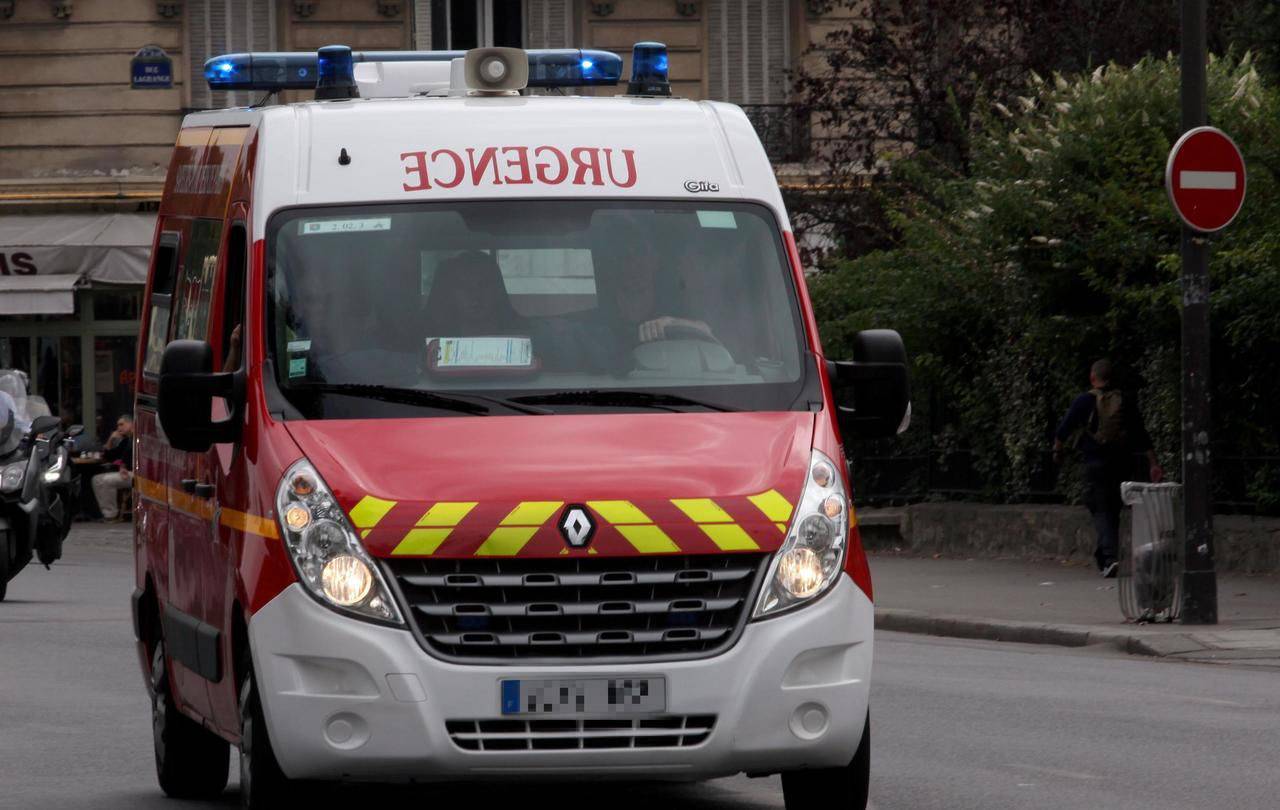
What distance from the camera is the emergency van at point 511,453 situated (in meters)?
6.96

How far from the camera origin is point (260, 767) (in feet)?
24.0

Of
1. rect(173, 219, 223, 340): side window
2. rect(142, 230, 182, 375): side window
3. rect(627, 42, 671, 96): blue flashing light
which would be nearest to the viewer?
rect(173, 219, 223, 340): side window

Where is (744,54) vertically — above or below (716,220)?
above

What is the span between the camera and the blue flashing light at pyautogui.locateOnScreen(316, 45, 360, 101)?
8.96m

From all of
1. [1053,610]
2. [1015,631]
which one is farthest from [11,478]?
[1053,610]

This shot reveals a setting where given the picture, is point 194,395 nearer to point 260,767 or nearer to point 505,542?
point 260,767

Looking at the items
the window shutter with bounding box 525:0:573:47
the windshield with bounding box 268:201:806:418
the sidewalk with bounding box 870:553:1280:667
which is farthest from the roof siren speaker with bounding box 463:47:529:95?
the window shutter with bounding box 525:0:573:47

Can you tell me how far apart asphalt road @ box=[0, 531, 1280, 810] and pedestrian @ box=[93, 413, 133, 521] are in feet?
56.4

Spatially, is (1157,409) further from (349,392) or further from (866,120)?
(349,392)

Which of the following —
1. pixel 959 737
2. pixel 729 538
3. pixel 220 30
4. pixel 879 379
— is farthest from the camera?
pixel 220 30

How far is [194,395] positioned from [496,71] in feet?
5.75

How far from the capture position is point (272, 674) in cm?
707

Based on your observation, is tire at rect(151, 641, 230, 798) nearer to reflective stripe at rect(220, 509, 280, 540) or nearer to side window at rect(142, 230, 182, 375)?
side window at rect(142, 230, 182, 375)

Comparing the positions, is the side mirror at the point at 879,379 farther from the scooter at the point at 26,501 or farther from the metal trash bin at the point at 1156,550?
the scooter at the point at 26,501
